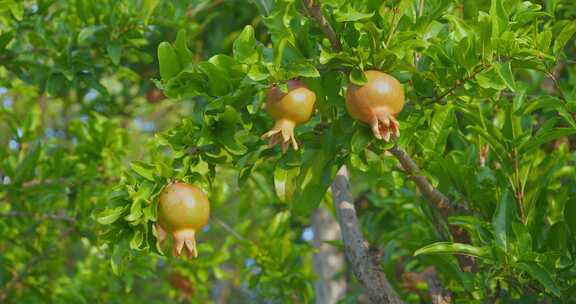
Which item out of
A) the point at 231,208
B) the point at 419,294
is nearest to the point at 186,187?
the point at 419,294

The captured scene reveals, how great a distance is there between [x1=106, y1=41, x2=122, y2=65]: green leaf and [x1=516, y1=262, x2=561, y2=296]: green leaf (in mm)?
1213

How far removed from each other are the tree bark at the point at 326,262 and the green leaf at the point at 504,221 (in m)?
1.40

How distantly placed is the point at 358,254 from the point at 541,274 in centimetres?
46

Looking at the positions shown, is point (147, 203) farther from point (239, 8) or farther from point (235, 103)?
point (239, 8)

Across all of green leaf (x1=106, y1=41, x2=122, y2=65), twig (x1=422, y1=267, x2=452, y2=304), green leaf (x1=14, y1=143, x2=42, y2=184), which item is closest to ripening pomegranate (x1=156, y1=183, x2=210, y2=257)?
twig (x1=422, y1=267, x2=452, y2=304)

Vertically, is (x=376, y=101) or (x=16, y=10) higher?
(x=376, y=101)

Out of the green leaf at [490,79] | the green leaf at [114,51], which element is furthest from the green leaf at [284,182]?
the green leaf at [114,51]

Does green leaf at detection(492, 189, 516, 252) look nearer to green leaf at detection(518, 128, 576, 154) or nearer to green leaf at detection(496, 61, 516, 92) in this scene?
green leaf at detection(518, 128, 576, 154)

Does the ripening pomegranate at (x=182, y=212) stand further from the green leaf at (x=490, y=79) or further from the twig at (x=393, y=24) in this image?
the green leaf at (x=490, y=79)

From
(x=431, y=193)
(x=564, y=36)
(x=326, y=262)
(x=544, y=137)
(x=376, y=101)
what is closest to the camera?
(x=376, y=101)

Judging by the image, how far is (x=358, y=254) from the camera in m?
1.71

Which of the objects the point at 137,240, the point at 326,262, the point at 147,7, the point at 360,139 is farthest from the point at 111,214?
the point at 326,262

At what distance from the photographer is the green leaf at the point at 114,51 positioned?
2.07 metres

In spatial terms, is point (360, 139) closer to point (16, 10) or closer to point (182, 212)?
point (182, 212)
